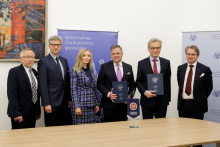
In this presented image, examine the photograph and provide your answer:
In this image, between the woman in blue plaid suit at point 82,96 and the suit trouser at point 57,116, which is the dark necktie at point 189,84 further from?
the suit trouser at point 57,116

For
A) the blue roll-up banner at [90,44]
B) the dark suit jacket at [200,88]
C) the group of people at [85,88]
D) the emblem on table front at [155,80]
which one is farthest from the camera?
the blue roll-up banner at [90,44]

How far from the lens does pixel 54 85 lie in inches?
127

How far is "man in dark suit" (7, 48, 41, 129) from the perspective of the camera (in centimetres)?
296

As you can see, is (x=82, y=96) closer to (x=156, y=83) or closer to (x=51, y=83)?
(x=51, y=83)

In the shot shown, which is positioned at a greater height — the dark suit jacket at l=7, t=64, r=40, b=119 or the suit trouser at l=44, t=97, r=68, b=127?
the dark suit jacket at l=7, t=64, r=40, b=119

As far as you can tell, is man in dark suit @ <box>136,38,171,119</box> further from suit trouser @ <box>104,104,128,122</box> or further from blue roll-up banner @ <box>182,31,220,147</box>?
blue roll-up banner @ <box>182,31,220,147</box>

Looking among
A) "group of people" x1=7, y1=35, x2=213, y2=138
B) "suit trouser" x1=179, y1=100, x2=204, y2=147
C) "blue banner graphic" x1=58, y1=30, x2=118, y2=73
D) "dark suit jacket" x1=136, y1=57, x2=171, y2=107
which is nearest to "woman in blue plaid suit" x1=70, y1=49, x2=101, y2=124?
"group of people" x1=7, y1=35, x2=213, y2=138

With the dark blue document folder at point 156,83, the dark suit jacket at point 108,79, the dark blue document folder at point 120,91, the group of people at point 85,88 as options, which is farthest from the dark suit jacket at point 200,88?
the dark blue document folder at point 120,91

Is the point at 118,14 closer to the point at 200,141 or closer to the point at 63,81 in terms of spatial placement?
the point at 63,81

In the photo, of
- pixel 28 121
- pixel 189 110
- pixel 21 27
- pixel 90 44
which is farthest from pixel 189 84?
pixel 21 27

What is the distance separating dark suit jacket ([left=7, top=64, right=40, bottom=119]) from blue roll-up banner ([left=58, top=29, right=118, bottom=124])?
1.06 m

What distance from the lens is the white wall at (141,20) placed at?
4254 mm

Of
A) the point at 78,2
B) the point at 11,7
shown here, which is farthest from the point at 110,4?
the point at 11,7

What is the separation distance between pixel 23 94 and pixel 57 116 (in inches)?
23.6
